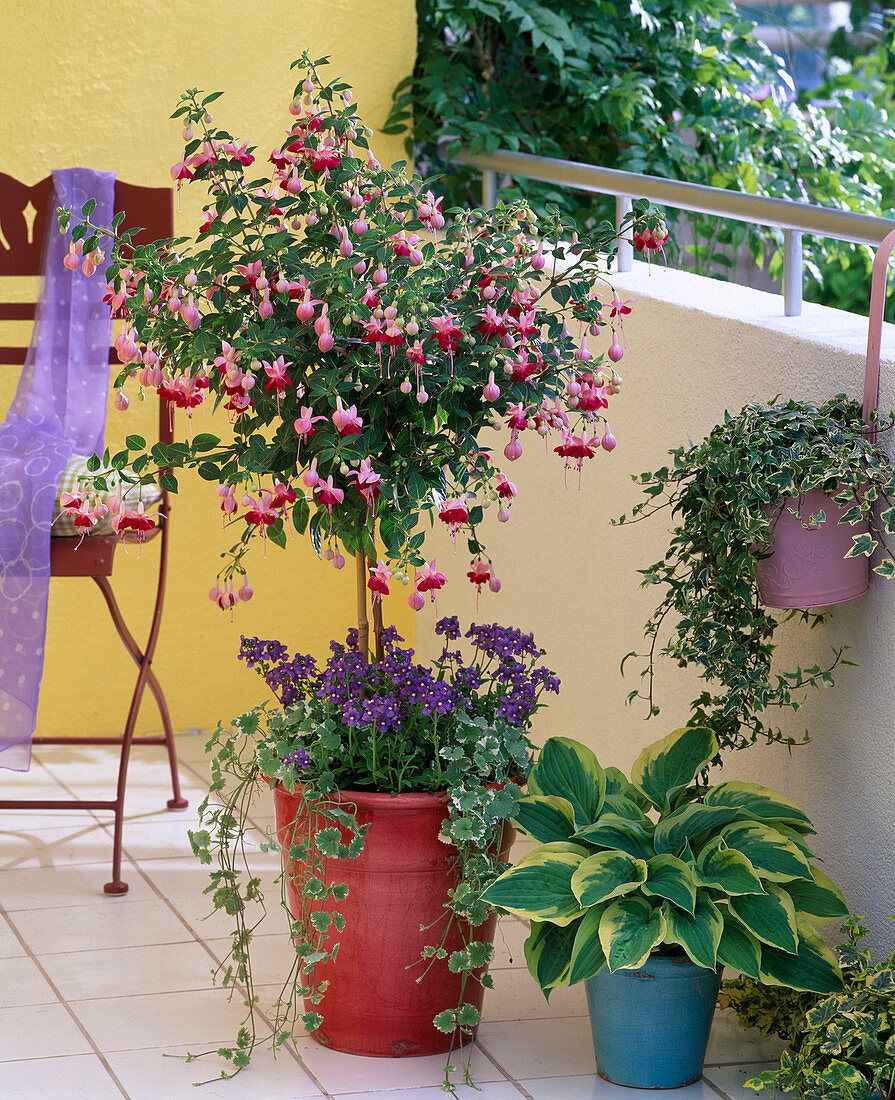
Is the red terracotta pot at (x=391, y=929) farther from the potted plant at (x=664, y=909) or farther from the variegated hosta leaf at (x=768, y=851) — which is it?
the variegated hosta leaf at (x=768, y=851)

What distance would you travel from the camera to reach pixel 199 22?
340cm

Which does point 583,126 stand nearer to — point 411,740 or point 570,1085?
point 411,740

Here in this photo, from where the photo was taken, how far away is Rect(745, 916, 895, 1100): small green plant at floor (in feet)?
5.77

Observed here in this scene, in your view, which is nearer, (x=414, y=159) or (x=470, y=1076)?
(x=470, y=1076)

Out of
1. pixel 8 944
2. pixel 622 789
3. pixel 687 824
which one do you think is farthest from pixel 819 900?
pixel 8 944

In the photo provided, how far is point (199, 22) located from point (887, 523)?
2.27 meters

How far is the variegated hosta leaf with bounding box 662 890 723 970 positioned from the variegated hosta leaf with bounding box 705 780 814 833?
172 millimetres

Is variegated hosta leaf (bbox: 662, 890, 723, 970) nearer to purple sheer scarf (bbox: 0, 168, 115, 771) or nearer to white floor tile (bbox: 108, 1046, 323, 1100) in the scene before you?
white floor tile (bbox: 108, 1046, 323, 1100)

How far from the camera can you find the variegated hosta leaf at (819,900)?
1.94m

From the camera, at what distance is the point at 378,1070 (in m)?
2.03

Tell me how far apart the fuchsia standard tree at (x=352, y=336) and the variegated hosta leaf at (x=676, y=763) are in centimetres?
45

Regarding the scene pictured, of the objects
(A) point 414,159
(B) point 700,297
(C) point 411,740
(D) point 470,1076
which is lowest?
(D) point 470,1076

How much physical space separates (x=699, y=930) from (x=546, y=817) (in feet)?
0.93

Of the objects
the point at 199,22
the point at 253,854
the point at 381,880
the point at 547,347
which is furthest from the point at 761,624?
the point at 199,22
